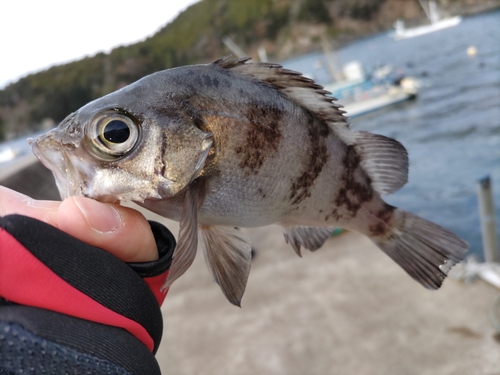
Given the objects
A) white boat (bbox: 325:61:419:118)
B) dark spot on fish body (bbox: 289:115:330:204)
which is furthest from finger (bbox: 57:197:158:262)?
white boat (bbox: 325:61:419:118)


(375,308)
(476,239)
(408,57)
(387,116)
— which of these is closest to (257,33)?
(408,57)

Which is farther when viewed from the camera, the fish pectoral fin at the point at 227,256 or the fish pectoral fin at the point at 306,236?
the fish pectoral fin at the point at 306,236

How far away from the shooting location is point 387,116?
2478cm

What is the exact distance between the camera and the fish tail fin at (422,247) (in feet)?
6.32

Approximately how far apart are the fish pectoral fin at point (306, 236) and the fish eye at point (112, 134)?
934 millimetres

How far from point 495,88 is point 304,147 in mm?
26122

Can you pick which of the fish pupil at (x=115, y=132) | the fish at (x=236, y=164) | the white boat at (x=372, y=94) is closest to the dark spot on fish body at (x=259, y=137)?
the fish at (x=236, y=164)

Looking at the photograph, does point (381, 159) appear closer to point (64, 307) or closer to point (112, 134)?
point (112, 134)

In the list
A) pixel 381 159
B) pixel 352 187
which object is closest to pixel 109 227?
pixel 352 187

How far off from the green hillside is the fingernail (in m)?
7.54

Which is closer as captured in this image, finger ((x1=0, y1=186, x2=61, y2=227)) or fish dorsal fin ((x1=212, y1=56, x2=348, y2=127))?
finger ((x1=0, y1=186, x2=61, y2=227))

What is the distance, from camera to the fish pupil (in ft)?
4.56

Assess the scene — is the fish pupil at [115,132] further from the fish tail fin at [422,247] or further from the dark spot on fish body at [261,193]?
the fish tail fin at [422,247]

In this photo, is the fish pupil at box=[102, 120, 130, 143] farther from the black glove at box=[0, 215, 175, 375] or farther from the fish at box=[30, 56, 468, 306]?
the black glove at box=[0, 215, 175, 375]
